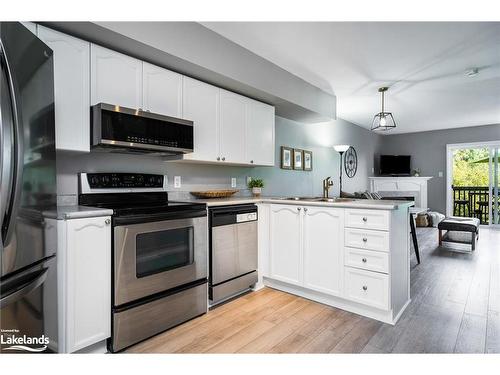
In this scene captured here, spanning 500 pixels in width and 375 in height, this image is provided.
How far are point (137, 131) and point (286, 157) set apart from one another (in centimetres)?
256

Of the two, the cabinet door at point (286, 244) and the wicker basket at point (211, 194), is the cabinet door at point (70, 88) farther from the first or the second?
the cabinet door at point (286, 244)

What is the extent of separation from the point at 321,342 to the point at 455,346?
847mm

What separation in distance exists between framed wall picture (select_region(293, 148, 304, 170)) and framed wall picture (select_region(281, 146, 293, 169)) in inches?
2.9

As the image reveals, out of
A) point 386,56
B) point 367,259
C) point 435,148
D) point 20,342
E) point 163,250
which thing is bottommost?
point 20,342

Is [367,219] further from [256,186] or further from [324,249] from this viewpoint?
[256,186]

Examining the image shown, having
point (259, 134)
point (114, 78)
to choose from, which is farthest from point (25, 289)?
point (259, 134)

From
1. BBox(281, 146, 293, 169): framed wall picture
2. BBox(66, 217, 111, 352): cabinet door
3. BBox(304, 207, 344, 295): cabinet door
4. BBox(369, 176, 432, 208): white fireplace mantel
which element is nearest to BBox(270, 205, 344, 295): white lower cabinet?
BBox(304, 207, 344, 295): cabinet door

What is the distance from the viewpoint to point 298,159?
4.54m

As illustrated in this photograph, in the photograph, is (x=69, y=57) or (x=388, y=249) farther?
(x=388, y=249)
